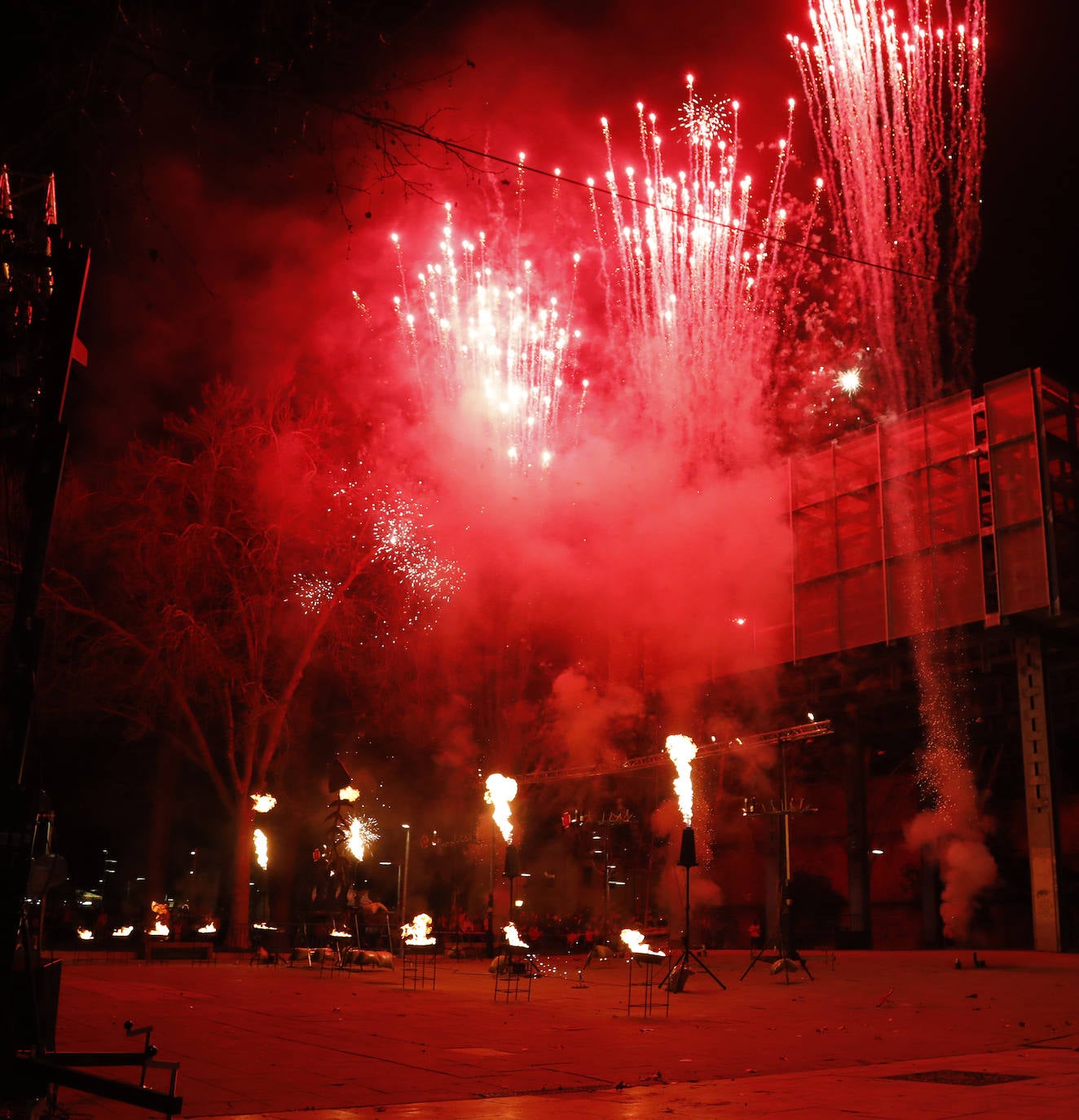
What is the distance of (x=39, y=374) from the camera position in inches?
224

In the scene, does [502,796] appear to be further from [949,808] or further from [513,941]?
[949,808]

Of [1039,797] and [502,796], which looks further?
[502,796]

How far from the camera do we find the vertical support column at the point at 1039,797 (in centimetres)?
2086

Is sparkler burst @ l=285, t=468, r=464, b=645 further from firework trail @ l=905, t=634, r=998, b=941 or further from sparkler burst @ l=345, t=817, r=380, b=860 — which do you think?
firework trail @ l=905, t=634, r=998, b=941

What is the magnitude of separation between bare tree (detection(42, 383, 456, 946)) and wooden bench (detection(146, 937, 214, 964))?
2971 millimetres

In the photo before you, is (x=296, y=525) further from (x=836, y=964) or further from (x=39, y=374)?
(x=39, y=374)

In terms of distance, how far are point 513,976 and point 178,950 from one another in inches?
283

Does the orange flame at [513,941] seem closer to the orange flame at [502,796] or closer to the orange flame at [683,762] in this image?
the orange flame at [683,762]

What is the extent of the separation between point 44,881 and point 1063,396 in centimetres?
2187

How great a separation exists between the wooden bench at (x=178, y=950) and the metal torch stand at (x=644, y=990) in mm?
7910

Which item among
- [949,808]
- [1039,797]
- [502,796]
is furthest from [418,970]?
[949,808]

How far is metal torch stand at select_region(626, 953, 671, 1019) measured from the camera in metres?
11.7

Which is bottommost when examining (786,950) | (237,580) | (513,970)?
(513,970)

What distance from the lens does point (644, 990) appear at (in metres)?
14.2
